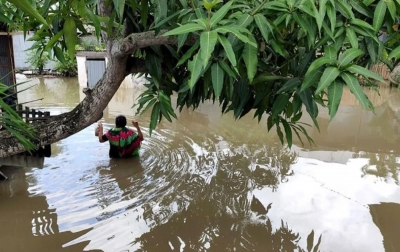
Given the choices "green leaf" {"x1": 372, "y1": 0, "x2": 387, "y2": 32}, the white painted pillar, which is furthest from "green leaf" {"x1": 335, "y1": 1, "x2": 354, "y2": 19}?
the white painted pillar

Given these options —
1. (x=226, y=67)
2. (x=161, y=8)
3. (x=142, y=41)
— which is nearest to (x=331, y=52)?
(x=226, y=67)

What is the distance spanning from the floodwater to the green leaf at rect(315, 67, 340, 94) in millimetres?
2113

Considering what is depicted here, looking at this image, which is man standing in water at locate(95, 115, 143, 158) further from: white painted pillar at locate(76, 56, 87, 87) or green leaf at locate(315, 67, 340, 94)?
white painted pillar at locate(76, 56, 87, 87)

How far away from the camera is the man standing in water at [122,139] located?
493 centimetres

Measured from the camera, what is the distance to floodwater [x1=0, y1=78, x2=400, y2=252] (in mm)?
3225

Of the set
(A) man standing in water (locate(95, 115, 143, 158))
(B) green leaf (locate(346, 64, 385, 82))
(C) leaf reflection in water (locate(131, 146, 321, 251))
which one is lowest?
(C) leaf reflection in water (locate(131, 146, 321, 251))

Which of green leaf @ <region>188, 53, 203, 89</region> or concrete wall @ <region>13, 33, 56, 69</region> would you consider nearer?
green leaf @ <region>188, 53, 203, 89</region>

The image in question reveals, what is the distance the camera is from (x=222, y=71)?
1.52 metres

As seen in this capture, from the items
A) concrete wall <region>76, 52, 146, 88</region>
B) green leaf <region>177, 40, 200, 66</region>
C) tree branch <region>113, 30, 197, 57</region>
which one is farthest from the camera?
concrete wall <region>76, 52, 146, 88</region>

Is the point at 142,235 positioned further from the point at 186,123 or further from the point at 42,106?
the point at 42,106

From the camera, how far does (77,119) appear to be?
2729mm

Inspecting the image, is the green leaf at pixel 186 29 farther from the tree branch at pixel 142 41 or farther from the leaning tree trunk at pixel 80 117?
the leaning tree trunk at pixel 80 117

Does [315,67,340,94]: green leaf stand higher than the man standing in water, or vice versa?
[315,67,340,94]: green leaf

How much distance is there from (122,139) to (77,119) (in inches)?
88.0
